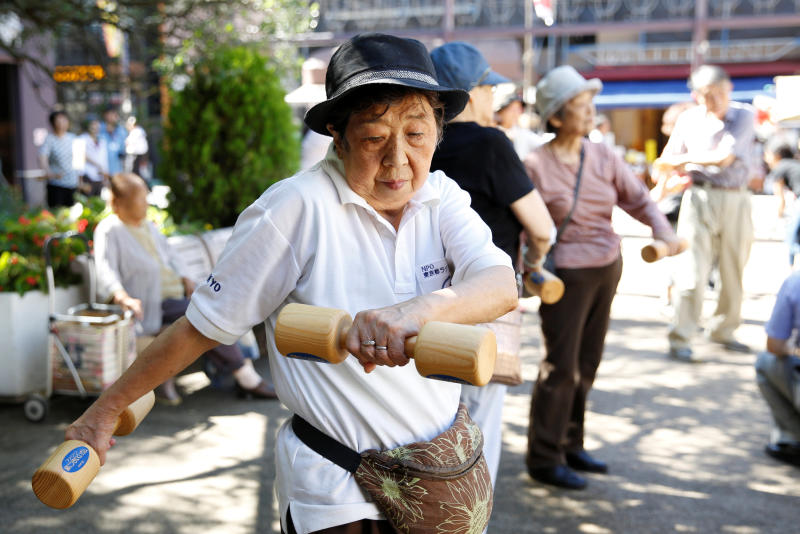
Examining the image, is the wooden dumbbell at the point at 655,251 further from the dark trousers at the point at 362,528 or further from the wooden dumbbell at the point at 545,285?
the dark trousers at the point at 362,528

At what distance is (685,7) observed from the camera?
22.9m

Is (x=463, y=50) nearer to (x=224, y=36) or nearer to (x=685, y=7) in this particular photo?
(x=224, y=36)

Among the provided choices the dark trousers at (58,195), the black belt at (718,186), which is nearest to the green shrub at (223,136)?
the black belt at (718,186)

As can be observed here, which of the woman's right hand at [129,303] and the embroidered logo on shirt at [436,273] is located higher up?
the embroidered logo on shirt at [436,273]

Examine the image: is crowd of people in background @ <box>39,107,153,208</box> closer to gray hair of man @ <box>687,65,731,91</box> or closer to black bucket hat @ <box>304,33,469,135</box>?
gray hair of man @ <box>687,65,731,91</box>

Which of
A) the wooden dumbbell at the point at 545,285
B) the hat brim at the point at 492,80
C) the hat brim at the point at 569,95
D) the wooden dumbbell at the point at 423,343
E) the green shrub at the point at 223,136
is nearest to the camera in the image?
the wooden dumbbell at the point at 423,343

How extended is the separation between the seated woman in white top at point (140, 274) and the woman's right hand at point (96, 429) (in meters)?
3.61

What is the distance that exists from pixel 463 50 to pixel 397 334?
2.15 m

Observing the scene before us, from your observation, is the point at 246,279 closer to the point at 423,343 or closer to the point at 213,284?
the point at 213,284

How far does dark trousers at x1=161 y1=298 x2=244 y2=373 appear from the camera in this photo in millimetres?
5664

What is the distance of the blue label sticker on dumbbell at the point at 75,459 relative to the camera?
5.74 feet

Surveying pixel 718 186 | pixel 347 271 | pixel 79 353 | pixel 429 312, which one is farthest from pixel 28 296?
pixel 718 186

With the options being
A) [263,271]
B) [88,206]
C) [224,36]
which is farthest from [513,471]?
[224,36]

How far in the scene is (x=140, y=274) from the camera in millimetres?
5652
